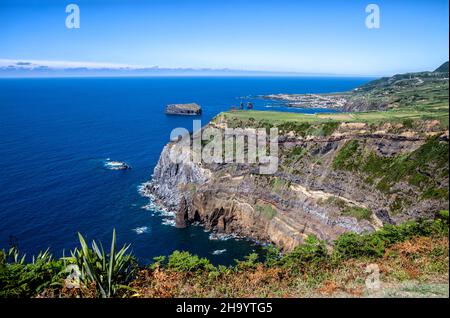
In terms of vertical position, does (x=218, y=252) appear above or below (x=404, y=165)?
below

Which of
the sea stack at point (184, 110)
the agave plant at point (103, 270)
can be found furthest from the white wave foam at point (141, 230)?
the sea stack at point (184, 110)

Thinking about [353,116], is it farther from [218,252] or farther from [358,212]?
[218,252]

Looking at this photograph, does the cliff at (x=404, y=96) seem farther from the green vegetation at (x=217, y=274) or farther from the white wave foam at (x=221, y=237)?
the green vegetation at (x=217, y=274)

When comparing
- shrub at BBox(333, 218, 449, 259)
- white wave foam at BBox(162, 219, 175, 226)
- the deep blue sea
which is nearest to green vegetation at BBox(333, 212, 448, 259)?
shrub at BBox(333, 218, 449, 259)

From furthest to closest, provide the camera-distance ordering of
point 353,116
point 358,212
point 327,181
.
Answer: point 353,116, point 327,181, point 358,212

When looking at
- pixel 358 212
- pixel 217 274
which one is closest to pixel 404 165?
pixel 358 212

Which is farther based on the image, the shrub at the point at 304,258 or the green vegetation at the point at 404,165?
the green vegetation at the point at 404,165

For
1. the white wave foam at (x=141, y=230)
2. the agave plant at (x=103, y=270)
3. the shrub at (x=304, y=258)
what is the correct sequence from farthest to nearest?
the white wave foam at (x=141, y=230)
the shrub at (x=304, y=258)
the agave plant at (x=103, y=270)

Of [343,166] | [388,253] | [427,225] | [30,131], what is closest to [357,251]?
[388,253]
